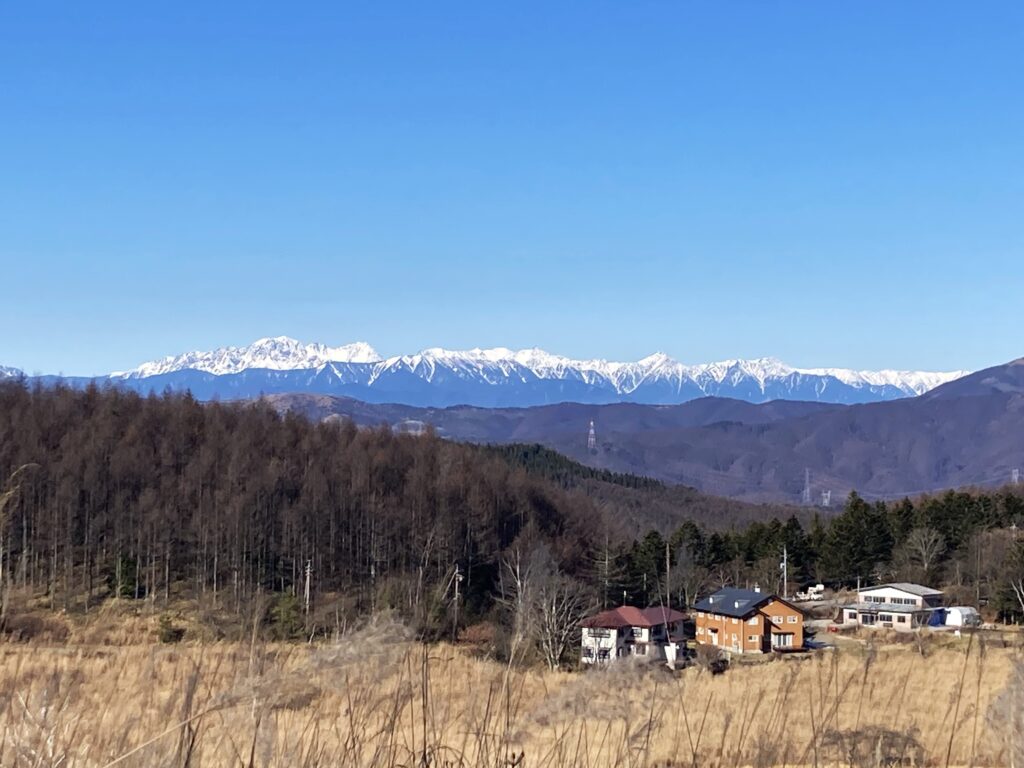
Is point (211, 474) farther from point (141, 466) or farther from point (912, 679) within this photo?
point (912, 679)

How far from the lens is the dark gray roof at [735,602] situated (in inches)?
1100

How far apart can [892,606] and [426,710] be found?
34802 mm

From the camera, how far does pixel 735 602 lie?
29.0 meters

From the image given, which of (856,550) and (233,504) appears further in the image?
(856,550)

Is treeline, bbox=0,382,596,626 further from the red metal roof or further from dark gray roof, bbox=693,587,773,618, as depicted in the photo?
dark gray roof, bbox=693,587,773,618

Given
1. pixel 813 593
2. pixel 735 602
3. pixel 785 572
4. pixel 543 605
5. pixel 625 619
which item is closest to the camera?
pixel 543 605

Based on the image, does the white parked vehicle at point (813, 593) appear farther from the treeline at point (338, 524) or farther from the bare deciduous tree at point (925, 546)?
the bare deciduous tree at point (925, 546)

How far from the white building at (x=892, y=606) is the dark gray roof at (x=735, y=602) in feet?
20.4

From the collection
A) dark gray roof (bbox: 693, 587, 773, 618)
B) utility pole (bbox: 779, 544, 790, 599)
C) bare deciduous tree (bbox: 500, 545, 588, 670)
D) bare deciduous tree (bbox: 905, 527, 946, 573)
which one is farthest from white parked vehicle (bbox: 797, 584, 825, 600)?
bare deciduous tree (bbox: 500, 545, 588, 670)

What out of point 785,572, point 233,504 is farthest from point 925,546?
point 233,504

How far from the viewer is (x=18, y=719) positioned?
2127 millimetres

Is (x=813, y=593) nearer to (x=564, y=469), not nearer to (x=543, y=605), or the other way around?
(x=543, y=605)

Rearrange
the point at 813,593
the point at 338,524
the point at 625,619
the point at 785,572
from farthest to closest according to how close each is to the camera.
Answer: the point at 813,593, the point at 785,572, the point at 338,524, the point at 625,619

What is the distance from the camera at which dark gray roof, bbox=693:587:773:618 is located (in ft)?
91.7
